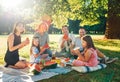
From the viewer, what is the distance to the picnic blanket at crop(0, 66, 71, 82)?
865 cm

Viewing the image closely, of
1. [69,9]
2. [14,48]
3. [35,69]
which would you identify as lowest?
[35,69]

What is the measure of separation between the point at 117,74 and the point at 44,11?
49.0 feet

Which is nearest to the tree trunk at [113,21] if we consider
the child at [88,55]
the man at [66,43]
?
the man at [66,43]

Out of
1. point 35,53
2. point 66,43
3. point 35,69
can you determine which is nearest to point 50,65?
point 35,53

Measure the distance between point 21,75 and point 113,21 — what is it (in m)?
16.9

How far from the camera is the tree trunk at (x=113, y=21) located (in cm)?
2333

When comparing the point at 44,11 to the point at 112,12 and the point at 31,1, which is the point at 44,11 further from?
the point at 112,12

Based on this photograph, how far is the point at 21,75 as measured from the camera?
9141mm

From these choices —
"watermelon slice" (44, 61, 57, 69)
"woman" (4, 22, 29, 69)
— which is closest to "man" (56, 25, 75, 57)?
"watermelon slice" (44, 61, 57, 69)

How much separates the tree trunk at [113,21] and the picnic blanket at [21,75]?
47.3 ft

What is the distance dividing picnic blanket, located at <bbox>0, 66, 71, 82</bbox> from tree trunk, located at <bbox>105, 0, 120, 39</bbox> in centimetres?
1442

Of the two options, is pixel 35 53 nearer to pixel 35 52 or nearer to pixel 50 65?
pixel 35 52

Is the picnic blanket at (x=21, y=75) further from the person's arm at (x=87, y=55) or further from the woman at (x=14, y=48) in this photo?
the person's arm at (x=87, y=55)

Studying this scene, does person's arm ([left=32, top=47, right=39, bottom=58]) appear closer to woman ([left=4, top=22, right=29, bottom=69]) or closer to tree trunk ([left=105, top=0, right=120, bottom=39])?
woman ([left=4, top=22, right=29, bottom=69])
